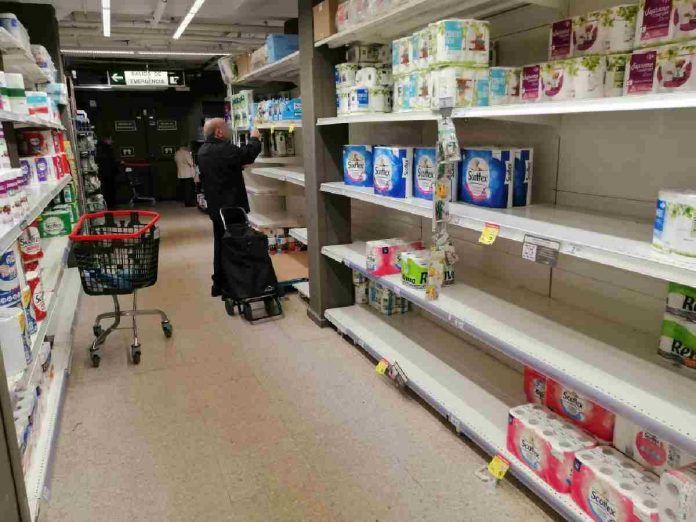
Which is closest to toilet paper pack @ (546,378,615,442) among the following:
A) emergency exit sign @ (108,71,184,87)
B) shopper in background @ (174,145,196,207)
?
shopper in background @ (174,145,196,207)

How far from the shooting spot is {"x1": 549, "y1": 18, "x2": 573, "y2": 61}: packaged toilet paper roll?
2217 millimetres

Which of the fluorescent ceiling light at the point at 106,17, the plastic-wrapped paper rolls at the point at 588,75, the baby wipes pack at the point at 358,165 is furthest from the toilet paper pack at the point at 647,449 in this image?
the fluorescent ceiling light at the point at 106,17

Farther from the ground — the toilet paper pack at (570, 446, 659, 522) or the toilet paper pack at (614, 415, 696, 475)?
the toilet paper pack at (614, 415, 696, 475)

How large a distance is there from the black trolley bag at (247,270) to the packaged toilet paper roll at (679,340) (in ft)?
10.2

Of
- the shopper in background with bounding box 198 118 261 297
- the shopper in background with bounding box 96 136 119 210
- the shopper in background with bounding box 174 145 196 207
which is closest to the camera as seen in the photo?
the shopper in background with bounding box 198 118 261 297

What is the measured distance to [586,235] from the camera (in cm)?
203

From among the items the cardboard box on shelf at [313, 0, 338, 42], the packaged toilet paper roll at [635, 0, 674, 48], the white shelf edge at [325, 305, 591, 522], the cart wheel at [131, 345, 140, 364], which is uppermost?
the cardboard box on shelf at [313, 0, 338, 42]

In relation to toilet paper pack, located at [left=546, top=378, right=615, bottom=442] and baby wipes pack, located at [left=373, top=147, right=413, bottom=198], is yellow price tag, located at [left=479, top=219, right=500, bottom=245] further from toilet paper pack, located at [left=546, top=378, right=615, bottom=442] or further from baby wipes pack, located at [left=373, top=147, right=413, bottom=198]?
baby wipes pack, located at [left=373, top=147, right=413, bottom=198]

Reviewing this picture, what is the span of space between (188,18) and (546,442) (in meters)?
7.24

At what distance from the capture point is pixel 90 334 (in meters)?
4.50

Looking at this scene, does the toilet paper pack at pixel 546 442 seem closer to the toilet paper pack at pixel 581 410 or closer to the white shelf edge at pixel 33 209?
the toilet paper pack at pixel 581 410

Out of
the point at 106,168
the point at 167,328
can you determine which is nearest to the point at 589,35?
the point at 167,328

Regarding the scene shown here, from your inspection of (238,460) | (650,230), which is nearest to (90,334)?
(238,460)

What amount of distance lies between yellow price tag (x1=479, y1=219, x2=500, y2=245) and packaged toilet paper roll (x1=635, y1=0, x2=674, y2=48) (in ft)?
2.73
